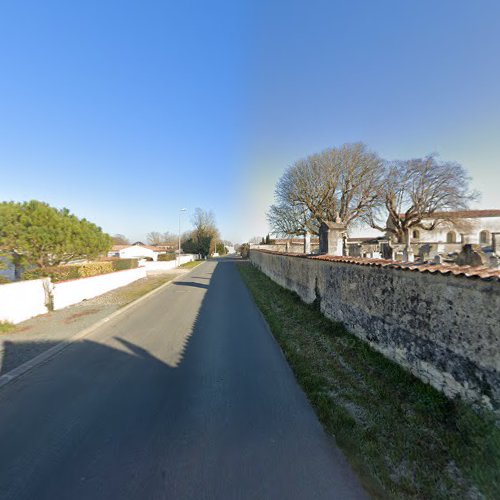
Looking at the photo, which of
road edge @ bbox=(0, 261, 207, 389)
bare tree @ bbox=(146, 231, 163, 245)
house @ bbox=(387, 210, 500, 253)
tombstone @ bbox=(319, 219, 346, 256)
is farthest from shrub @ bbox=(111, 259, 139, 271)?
bare tree @ bbox=(146, 231, 163, 245)

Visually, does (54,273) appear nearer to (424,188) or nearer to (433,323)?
(433,323)

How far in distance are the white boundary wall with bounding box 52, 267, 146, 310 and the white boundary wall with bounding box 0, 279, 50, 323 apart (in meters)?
0.54

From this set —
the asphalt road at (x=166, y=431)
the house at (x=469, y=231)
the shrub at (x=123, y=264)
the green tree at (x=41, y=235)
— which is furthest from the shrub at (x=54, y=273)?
the house at (x=469, y=231)

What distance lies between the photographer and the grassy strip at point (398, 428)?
6.89 feet

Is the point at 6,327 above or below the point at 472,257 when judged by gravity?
below

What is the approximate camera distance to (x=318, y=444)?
256 cm

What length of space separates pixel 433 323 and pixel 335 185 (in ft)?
86.6

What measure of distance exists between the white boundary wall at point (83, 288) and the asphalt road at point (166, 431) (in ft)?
15.9

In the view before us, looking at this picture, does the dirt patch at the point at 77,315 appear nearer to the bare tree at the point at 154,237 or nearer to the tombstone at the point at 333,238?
the tombstone at the point at 333,238

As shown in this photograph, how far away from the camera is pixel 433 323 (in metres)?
3.45

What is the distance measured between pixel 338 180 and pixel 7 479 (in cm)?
2993

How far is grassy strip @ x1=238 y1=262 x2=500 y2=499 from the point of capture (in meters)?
2.10

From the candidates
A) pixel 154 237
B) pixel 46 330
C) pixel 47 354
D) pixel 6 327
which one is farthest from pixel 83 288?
pixel 154 237

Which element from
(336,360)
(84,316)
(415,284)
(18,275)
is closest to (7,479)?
(336,360)
